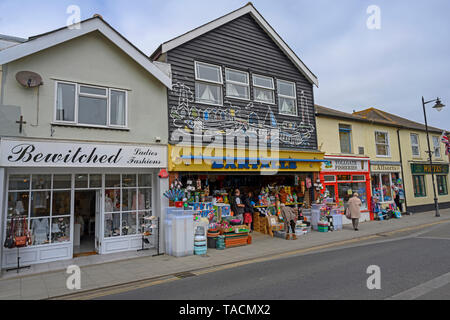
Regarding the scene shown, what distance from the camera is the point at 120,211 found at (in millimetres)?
9578

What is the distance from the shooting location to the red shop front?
582 inches

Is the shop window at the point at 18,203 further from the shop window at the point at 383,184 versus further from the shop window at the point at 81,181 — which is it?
the shop window at the point at 383,184

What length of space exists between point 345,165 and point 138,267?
12.1 meters

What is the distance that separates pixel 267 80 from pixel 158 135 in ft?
20.6

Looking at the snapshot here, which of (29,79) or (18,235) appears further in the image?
(29,79)

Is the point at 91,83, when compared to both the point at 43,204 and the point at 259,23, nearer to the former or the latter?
the point at 43,204

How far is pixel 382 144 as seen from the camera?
708 inches

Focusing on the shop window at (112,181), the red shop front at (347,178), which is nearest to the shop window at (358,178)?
the red shop front at (347,178)

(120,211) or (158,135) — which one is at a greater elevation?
(158,135)

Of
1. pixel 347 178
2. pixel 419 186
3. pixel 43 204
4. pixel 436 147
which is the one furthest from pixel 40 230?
pixel 436 147

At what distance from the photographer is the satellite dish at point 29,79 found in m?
7.88

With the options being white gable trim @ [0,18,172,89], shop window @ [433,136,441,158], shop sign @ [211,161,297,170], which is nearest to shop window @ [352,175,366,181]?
shop sign @ [211,161,297,170]
